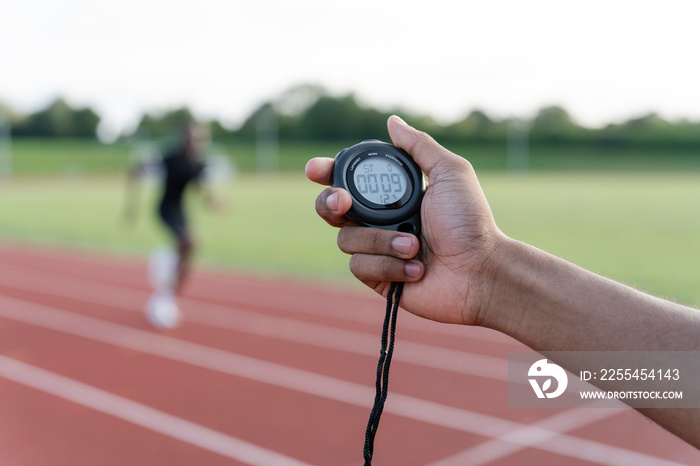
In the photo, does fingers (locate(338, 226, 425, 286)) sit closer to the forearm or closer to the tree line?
the forearm

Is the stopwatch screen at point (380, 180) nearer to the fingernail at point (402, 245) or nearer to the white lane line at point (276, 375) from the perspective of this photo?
the fingernail at point (402, 245)

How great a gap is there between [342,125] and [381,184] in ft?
187

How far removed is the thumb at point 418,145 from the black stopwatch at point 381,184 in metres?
0.02

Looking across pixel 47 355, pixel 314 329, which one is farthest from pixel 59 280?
pixel 314 329

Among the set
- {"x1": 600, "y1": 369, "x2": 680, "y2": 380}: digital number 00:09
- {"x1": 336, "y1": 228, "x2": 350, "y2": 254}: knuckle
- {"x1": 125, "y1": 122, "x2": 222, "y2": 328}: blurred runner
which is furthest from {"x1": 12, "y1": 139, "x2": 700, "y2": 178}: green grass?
{"x1": 600, "y1": 369, "x2": 680, "y2": 380}: digital number 00:09

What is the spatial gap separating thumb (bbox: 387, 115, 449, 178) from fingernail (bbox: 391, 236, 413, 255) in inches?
11.1

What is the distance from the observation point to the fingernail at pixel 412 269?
1.91 m

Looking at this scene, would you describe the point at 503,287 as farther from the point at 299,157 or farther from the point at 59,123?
the point at 59,123

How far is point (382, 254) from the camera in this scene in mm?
1915

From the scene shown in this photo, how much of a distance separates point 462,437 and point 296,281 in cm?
552

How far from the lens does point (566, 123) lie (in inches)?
2202

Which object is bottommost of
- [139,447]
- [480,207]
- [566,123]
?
[139,447]

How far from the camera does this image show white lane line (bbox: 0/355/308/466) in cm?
395

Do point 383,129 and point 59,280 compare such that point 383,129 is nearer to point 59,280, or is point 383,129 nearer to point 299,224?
point 299,224
